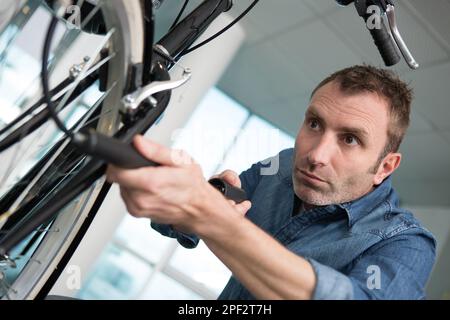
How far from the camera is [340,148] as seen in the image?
0.68 m

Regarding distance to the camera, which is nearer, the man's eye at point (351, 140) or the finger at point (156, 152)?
the finger at point (156, 152)

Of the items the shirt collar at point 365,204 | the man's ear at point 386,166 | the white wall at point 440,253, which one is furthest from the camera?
the white wall at point 440,253

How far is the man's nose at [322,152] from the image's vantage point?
656 millimetres

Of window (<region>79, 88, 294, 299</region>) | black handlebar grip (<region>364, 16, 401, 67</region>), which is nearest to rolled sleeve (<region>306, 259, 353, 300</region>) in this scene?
black handlebar grip (<region>364, 16, 401, 67</region>)

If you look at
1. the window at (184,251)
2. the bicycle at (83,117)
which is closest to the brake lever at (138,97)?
the bicycle at (83,117)

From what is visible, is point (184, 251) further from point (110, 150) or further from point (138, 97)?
point (110, 150)

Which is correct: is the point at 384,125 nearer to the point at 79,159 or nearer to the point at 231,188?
the point at 231,188

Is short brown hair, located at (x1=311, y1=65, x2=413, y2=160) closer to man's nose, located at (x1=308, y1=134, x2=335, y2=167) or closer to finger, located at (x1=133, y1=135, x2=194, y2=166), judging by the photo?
man's nose, located at (x1=308, y1=134, x2=335, y2=167)

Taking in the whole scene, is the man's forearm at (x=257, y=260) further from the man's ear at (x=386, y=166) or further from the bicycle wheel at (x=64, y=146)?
the man's ear at (x=386, y=166)

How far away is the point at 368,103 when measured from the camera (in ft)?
2.24

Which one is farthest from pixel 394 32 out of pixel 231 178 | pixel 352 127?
pixel 231 178

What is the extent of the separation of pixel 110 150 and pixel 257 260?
0.18m

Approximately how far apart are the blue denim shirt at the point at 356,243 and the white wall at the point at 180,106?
1133mm

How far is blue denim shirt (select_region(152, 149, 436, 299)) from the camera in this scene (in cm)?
44
